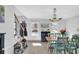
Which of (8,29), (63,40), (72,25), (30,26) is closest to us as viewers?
(8,29)

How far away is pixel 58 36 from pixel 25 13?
1.86 metres

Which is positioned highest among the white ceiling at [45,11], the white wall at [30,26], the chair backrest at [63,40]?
the white ceiling at [45,11]

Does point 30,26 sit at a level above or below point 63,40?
above

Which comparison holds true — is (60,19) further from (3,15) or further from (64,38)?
(3,15)

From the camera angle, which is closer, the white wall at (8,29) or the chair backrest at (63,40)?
the white wall at (8,29)

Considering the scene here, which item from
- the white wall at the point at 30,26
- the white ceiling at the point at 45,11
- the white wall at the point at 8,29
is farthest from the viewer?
the white wall at the point at 30,26

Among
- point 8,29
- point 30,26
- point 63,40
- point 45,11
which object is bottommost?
point 63,40

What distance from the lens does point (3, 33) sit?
4.42 meters

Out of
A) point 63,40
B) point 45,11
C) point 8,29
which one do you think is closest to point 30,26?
point 45,11

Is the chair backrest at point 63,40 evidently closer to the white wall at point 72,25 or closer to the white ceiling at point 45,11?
the white wall at point 72,25

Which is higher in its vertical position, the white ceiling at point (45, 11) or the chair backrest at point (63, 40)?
the white ceiling at point (45, 11)

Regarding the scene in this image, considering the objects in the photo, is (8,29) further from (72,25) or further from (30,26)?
(72,25)

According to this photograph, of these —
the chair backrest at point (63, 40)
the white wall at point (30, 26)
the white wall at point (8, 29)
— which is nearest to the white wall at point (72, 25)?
the chair backrest at point (63, 40)
